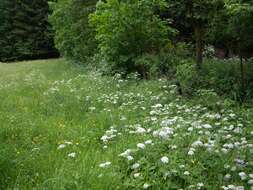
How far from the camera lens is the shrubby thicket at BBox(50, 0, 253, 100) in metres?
8.82

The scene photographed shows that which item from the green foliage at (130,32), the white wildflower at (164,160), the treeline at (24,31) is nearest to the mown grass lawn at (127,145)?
the white wildflower at (164,160)


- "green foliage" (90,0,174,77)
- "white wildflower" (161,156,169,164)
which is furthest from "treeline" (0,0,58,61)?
"white wildflower" (161,156,169,164)

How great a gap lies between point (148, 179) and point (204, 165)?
→ 70 centimetres

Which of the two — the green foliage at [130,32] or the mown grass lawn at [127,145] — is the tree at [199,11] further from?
the mown grass lawn at [127,145]

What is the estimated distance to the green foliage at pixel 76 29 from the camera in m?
18.5

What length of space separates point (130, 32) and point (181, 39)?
14.4 ft

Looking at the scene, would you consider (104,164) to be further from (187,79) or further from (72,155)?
(187,79)

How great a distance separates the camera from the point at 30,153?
17.8ft

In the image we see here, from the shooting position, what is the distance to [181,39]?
16.2 metres

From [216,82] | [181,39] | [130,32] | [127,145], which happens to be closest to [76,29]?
[181,39]

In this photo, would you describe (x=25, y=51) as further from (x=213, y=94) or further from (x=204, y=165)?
(x=204, y=165)

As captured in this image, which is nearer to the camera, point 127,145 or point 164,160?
point 164,160

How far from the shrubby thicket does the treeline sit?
16.3m

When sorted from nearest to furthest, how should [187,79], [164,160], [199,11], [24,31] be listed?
[164,160] → [187,79] → [199,11] → [24,31]
